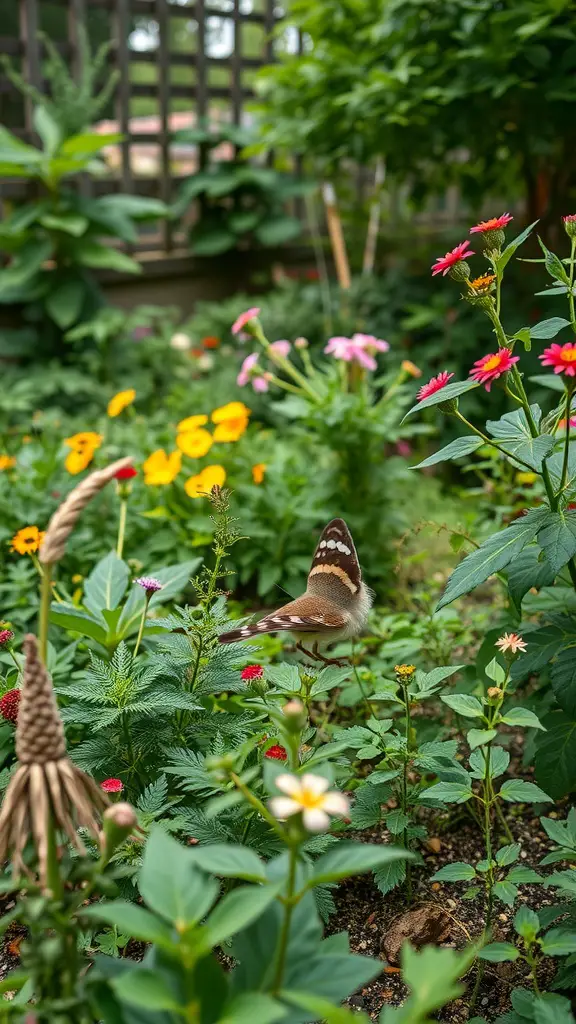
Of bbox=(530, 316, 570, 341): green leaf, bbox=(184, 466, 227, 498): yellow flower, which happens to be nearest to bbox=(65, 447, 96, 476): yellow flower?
bbox=(184, 466, 227, 498): yellow flower

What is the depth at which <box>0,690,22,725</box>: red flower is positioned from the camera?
1.49 meters

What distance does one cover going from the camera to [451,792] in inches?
55.4

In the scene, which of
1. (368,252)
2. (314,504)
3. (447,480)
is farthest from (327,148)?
(314,504)

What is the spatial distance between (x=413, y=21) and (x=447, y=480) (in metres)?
1.77

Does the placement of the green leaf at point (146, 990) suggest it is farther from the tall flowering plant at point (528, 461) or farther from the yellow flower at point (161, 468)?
the yellow flower at point (161, 468)

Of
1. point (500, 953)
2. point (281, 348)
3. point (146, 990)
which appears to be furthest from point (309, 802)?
point (281, 348)

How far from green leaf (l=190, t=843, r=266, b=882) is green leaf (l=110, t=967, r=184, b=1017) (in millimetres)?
109

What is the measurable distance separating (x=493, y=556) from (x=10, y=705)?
0.83 meters

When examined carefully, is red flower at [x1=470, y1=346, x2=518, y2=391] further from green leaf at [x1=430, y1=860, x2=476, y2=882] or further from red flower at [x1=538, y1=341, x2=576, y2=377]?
green leaf at [x1=430, y1=860, x2=476, y2=882]

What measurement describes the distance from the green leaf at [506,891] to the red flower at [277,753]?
371mm

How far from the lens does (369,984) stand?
4.76 ft

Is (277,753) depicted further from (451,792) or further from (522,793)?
(522,793)

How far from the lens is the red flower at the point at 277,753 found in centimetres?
140

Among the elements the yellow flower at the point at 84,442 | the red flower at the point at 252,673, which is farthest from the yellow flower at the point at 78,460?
the red flower at the point at 252,673
